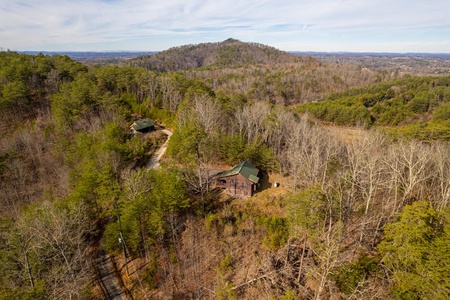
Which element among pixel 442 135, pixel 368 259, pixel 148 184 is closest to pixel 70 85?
pixel 148 184

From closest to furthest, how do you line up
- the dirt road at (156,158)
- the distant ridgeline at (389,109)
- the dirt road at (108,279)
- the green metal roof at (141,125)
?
the dirt road at (108,279), the dirt road at (156,158), the green metal roof at (141,125), the distant ridgeline at (389,109)

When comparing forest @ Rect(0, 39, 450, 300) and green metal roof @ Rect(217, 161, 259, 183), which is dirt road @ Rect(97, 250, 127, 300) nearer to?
forest @ Rect(0, 39, 450, 300)

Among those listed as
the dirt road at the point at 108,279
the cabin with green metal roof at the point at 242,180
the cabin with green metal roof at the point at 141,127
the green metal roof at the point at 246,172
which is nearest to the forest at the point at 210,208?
the dirt road at the point at 108,279

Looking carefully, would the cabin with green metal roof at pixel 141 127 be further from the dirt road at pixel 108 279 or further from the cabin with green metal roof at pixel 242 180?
the dirt road at pixel 108 279

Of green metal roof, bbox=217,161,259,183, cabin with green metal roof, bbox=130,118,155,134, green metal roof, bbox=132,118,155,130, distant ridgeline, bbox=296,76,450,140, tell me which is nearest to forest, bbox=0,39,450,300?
cabin with green metal roof, bbox=130,118,155,134

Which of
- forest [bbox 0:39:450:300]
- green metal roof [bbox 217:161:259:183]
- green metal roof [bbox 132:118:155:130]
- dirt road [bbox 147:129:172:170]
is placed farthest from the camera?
green metal roof [bbox 132:118:155:130]

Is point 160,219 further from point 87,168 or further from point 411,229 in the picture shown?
point 411,229
